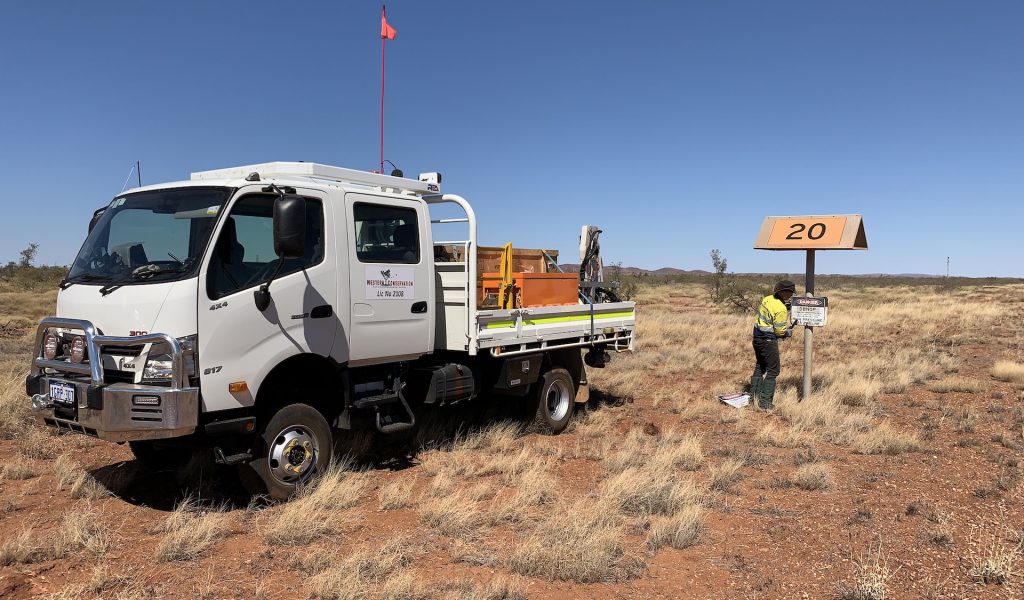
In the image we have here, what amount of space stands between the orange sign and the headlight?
29.4ft

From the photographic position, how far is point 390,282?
6.84 metres

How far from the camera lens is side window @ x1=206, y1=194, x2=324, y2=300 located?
216 inches

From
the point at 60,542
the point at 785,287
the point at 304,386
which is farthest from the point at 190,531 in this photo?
the point at 785,287

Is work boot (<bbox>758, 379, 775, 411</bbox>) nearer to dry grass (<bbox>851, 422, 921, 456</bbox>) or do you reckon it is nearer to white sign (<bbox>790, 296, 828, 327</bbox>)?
white sign (<bbox>790, 296, 828, 327</bbox>)

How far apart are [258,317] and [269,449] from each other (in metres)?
1.12

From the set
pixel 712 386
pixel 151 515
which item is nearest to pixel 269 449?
pixel 151 515

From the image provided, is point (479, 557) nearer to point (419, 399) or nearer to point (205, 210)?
point (419, 399)

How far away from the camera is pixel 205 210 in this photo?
561 centimetres

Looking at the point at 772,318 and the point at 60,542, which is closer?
the point at 60,542

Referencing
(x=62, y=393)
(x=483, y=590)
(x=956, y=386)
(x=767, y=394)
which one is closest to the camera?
(x=483, y=590)

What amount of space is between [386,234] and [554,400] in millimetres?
3574

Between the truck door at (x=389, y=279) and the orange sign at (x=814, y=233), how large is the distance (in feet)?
20.7

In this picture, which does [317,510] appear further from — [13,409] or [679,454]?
[13,409]

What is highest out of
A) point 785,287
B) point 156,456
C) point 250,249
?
point 250,249
